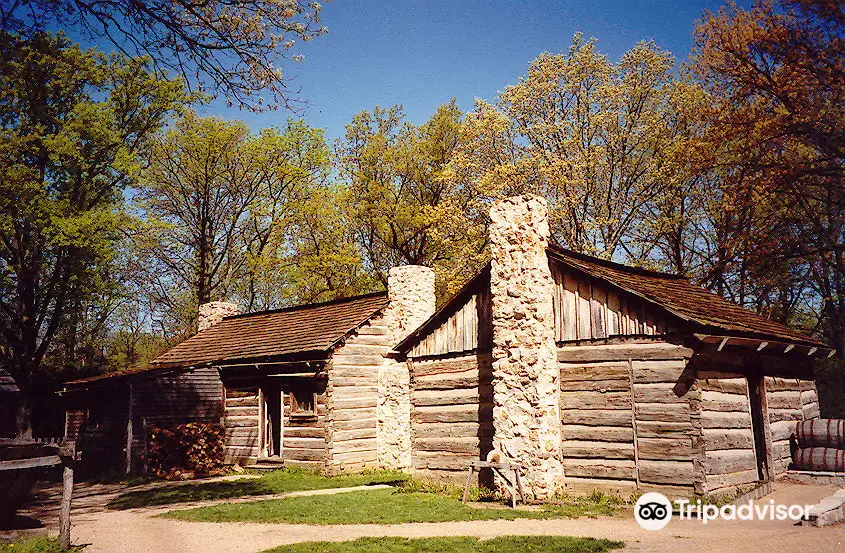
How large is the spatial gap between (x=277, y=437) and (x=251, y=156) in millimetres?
21531

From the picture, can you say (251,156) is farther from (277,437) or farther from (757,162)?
(757,162)

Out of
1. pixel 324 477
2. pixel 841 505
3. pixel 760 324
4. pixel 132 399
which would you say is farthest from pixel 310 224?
pixel 841 505

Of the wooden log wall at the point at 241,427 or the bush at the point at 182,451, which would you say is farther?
the wooden log wall at the point at 241,427

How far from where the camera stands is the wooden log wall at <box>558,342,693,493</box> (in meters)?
12.5

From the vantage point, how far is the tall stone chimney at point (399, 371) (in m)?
21.7

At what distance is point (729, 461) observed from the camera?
1314 cm

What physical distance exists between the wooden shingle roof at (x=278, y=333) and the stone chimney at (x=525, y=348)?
8.02 metres

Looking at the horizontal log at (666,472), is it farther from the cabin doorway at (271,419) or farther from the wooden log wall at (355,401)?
the cabin doorway at (271,419)

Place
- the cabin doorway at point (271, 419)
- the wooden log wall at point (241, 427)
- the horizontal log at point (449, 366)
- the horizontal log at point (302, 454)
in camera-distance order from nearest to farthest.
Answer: the horizontal log at point (449, 366) < the horizontal log at point (302, 454) < the cabin doorway at point (271, 419) < the wooden log wall at point (241, 427)

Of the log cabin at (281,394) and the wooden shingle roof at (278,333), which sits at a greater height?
the wooden shingle roof at (278,333)

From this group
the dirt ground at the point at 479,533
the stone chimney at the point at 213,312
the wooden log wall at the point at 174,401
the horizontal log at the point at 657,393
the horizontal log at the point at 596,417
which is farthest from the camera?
the stone chimney at the point at 213,312

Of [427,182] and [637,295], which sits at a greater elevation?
[427,182]

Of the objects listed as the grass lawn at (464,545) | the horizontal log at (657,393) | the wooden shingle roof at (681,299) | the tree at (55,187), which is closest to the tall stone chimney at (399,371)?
the wooden shingle roof at (681,299)

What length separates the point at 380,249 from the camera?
3994cm
